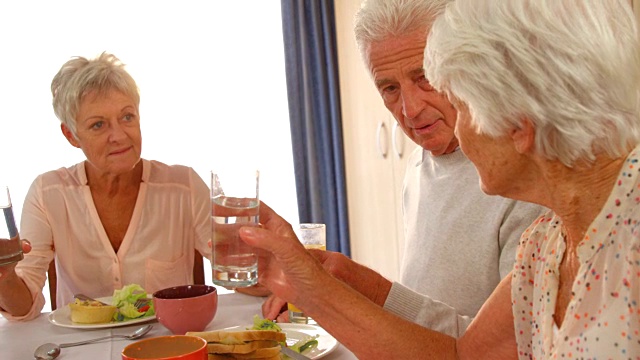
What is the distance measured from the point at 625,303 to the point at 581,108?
0.83 feet

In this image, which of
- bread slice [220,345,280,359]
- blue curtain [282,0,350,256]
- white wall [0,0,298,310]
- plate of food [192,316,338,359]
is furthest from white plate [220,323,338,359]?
blue curtain [282,0,350,256]

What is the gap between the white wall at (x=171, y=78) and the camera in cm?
374

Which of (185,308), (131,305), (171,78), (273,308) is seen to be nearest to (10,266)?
(131,305)

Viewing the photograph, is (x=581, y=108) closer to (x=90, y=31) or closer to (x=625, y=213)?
(x=625, y=213)

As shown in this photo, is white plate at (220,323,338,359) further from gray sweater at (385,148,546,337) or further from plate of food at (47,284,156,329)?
plate of food at (47,284,156,329)

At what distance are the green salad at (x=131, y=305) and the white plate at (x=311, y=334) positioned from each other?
31cm

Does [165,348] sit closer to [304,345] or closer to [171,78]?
[304,345]

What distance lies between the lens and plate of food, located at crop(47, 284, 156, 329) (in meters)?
1.58

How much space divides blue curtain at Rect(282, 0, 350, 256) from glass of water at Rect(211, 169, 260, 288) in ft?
10.0

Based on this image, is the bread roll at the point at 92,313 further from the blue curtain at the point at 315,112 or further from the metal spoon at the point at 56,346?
the blue curtain at the point at 315,112

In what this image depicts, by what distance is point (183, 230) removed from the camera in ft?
7.63

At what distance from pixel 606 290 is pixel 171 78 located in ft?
11.3

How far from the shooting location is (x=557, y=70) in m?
0.84

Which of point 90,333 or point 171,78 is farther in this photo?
point 171,78
